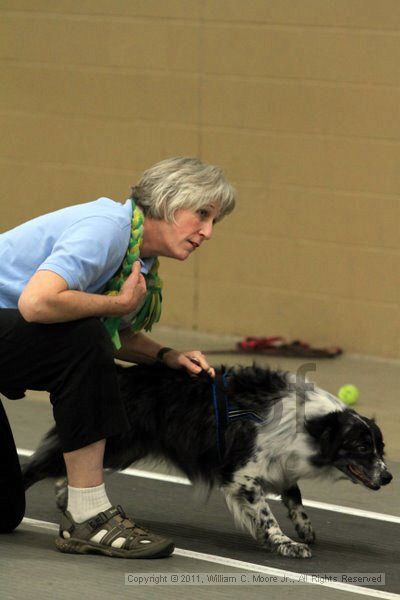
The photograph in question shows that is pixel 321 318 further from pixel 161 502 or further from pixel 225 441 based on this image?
pixel 225 441

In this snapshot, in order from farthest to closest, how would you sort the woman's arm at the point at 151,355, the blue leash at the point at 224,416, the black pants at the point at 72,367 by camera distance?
1. the woman's arm at the point at 151,355
2. the blue leash at the point at 224,416
3. the black pants at the point at 72,367

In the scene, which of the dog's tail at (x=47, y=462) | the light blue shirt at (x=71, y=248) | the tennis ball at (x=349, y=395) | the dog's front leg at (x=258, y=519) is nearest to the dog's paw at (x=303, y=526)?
the dog's front leg at (x=258, y=519)

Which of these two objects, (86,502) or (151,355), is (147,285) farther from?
(86,502)

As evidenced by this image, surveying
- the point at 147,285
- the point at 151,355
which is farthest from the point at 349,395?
the point at 147,285

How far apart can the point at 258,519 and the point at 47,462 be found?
0.82m

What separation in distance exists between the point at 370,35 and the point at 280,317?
74.0 inches

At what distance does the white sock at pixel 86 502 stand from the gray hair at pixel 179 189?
3.08ft

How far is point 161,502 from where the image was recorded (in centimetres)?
495

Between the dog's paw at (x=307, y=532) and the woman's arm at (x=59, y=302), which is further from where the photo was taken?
the dog's paw at (x=307, y=532)

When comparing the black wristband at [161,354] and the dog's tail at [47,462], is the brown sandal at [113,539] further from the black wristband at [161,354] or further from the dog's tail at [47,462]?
the black wristband at [161,354]

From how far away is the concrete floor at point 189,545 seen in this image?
12.6 feet

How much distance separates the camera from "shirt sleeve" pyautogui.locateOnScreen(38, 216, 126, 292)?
3793 millimetres

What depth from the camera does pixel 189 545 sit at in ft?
14.2

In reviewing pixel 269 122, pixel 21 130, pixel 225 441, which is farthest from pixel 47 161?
pixel 225 441
